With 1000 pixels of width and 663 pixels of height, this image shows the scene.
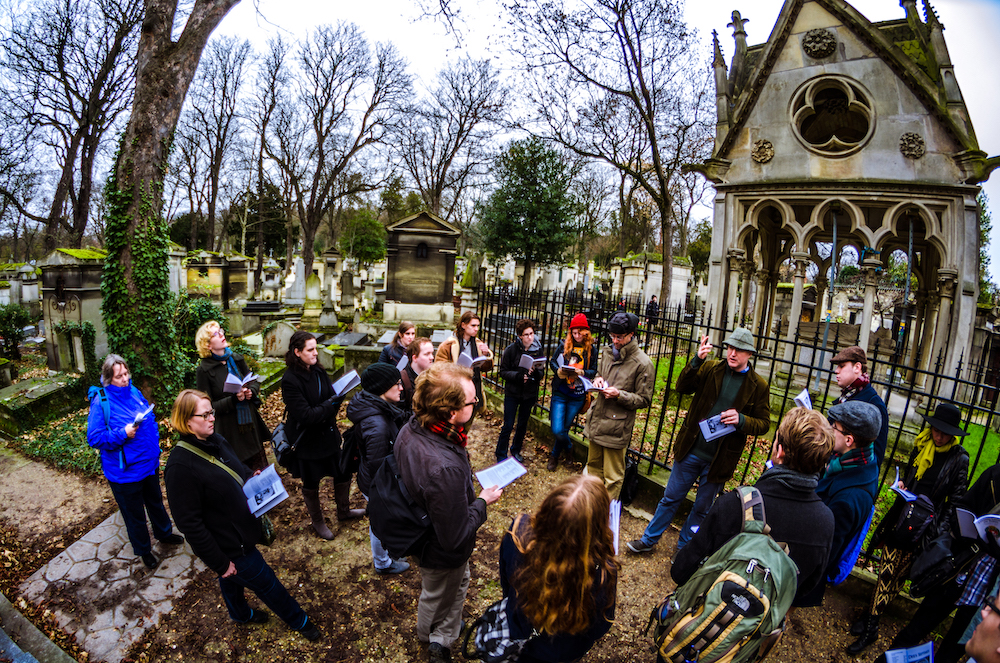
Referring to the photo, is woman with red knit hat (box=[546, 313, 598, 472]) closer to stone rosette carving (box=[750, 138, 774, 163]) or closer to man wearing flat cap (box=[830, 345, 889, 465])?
man wearing flat cap (box=[830, 345, 889, 465])

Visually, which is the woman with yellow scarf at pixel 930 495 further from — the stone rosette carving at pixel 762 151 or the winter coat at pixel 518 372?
the stone rosette carving at pixel 762 151

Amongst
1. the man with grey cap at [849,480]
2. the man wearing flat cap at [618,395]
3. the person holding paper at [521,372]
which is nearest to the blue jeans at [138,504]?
the person holding paper at [521,372]

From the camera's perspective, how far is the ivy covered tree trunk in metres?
5.57

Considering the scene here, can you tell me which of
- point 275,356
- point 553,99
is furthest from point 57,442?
point 553,99

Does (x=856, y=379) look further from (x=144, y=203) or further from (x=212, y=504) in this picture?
(x=144, y=203)

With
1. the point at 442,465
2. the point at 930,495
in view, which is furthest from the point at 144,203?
the point at 930,495

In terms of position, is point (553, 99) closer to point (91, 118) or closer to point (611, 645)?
point (611, 645)

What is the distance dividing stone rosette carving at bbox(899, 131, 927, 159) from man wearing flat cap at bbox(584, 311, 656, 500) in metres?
5.60

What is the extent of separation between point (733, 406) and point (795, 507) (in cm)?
149

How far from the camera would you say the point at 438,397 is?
2125 millimetres

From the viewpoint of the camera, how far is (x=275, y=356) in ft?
29.5

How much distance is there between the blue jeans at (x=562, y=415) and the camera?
4.85 m

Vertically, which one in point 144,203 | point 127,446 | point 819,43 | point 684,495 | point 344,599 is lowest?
point 344,599

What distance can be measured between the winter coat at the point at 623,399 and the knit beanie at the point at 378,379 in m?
1.97
